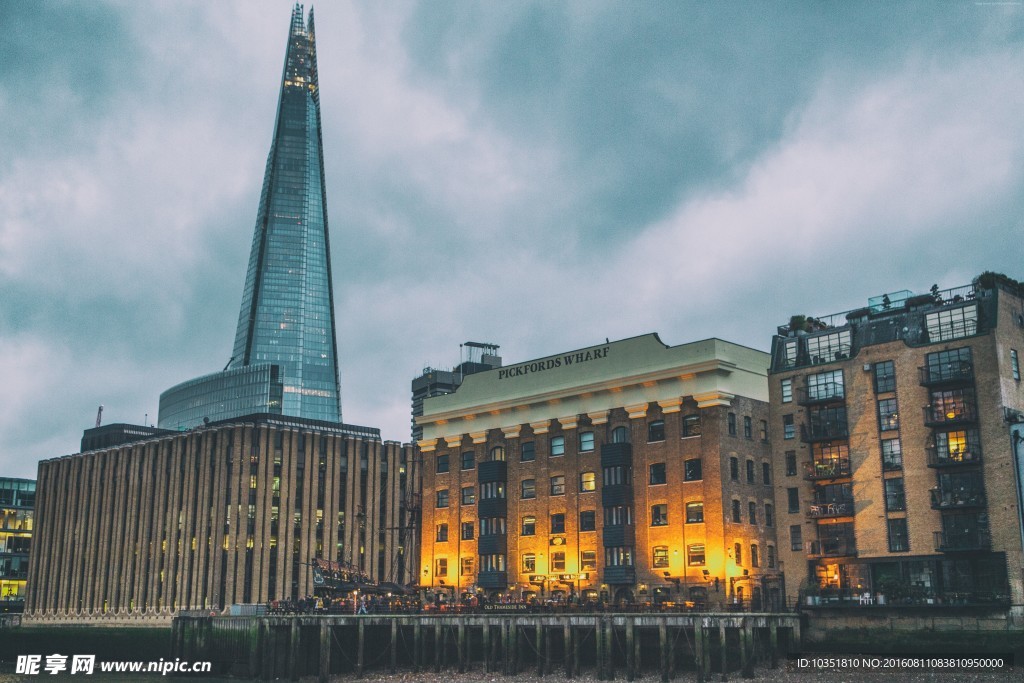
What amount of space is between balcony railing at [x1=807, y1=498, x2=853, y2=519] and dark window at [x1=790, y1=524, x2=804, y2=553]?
63.5 inches

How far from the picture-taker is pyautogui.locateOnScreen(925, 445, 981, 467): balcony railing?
64.5 metres

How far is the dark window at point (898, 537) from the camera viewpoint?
6675 centimetres

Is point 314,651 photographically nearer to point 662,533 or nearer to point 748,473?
point 662,533

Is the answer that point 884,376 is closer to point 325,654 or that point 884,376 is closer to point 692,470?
point 692,470

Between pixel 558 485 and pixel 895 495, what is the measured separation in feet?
78.5

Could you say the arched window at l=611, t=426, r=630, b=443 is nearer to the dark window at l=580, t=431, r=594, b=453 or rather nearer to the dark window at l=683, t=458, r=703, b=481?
the dark window at l=580, t=431, r=594, b=453

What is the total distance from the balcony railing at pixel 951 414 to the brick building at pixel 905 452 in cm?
8

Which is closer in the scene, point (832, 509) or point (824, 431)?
point (832, 509)

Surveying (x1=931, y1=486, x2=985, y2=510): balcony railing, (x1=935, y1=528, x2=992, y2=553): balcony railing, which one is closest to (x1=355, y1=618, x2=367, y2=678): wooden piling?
(x1=935, y1=528, x2=992, y2=553): balcony railing

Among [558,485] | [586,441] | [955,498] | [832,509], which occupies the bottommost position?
[832,509]

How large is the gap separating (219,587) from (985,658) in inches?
2634

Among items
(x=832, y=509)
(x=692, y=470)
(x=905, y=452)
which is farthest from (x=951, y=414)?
(x=692, y=470)

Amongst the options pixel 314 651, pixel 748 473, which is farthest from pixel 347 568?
pixel 748 473

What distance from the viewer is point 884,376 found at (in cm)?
6975
